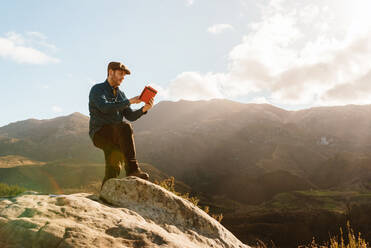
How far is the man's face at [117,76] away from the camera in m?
4.00

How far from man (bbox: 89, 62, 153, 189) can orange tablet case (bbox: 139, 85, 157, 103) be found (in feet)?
0.18

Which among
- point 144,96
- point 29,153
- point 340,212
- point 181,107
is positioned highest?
point 181,107

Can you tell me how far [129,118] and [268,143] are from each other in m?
106

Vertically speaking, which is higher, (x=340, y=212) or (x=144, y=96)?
(x=144, y=96)

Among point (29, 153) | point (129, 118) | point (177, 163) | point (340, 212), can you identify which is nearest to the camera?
point (129, 118)

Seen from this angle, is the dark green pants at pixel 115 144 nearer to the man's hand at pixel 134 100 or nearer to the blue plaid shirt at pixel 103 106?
the blue plaid shirt at pixel 103 106

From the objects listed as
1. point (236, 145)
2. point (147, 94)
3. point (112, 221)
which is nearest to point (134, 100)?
point (147, 94)

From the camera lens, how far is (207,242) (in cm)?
359

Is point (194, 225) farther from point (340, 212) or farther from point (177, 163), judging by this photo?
point (177, 163)

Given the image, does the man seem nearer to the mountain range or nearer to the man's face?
the man's face

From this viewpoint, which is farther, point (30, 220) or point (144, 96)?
point (144, 96)

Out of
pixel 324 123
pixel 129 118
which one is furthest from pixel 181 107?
pixel 129 118

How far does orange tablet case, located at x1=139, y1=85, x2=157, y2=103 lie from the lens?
3.86 metres

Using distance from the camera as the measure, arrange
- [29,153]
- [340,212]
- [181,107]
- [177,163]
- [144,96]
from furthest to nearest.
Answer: [181,107]
[177,163]
[29,153]
[340,212]
[144,96]
